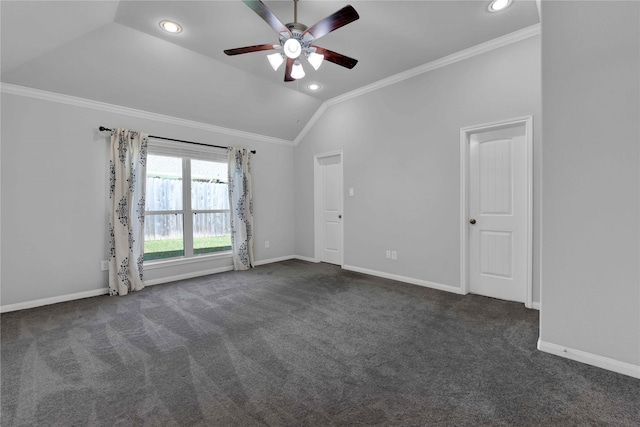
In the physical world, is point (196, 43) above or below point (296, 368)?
above

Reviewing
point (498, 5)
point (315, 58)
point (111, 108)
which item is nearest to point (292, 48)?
point (315, 58)

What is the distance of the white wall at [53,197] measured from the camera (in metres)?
2.97

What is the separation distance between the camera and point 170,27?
9.03ft

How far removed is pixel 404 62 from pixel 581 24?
1.92 metres

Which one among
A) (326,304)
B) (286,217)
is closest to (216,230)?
(286,217)

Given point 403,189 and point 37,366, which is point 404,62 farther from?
point 37,366

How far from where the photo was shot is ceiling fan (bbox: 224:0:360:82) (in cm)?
194

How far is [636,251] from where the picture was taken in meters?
1.75

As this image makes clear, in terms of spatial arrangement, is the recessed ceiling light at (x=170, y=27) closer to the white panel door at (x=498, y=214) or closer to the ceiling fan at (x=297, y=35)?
the ceiling fan at (x=297, y=35)

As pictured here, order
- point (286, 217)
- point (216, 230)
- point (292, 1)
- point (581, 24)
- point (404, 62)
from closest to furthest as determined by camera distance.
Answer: point (581, 24) → point (292, 1) → point (404, 62) → point (216, 230) → point (286, 217)

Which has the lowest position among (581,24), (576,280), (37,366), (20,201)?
(37,366)

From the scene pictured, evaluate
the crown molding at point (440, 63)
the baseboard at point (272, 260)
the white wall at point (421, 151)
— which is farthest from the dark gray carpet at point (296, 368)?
the crown molding at point (440, 63)

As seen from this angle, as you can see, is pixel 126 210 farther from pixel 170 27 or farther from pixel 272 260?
pixel 272 260

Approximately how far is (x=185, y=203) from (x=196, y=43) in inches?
92.8
